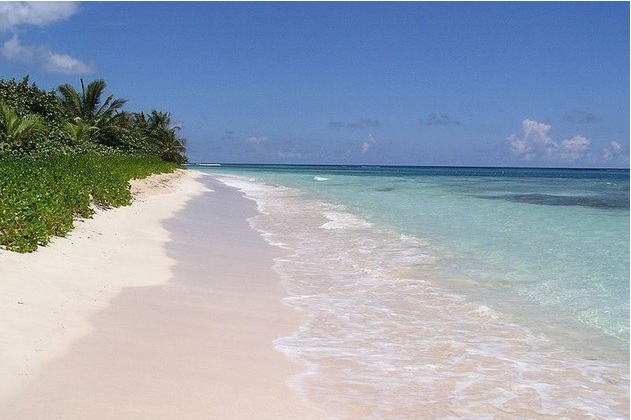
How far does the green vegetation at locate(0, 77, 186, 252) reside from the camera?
843 cm

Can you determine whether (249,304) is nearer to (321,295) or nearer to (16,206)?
(321,295)

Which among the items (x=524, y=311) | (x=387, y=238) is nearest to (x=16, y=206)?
(x=524, y=311)

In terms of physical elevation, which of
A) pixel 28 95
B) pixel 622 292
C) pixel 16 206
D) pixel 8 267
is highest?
pixel 28 95

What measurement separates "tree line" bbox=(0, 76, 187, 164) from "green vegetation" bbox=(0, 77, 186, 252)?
1.3 inches

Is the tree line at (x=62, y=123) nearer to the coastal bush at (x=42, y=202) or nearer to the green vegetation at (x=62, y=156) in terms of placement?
the green vegetation at (x=62, y=156)

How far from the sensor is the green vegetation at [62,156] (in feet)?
27.7

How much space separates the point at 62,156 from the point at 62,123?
1044cm

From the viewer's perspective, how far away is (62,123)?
30844 millimetres

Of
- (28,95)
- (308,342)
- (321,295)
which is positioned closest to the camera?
(308,342)

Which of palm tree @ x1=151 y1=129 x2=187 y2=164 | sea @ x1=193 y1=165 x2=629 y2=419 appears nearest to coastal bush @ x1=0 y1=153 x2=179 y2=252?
sea @ x1=193 y1=165 x2=629 y2=419

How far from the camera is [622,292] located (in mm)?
8188

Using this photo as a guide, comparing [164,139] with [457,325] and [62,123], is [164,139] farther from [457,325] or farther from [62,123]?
[457,325]

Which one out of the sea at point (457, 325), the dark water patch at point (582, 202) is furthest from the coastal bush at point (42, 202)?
the dark water patch at point (582, 202)

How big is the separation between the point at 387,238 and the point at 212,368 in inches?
351
